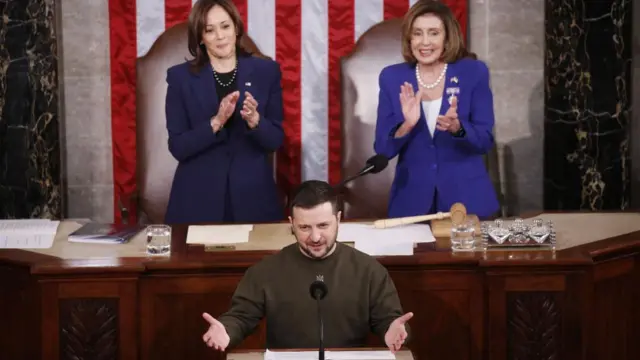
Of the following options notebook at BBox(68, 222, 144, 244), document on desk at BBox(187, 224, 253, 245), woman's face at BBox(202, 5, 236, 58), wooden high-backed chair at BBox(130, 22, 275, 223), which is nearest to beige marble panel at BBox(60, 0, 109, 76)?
wooden high-backed chair at BBox(130, 22, 275, 223)

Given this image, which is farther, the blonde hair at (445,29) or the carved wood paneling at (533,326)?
the blonde hair at (445,29)

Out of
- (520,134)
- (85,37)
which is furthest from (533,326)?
(85,37)

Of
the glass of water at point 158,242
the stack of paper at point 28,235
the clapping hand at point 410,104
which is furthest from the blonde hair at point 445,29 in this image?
the stack of paper at point 28,235

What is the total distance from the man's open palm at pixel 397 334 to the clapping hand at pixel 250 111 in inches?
77.0

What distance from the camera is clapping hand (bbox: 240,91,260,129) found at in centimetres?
536

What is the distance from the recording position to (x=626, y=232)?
16.5 ft

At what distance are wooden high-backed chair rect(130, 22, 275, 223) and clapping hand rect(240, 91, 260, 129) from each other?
78cm

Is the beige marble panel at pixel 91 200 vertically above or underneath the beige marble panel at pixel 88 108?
underneath

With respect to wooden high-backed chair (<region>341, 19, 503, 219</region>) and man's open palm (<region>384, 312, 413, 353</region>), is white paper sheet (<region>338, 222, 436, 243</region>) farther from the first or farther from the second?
wooden high-backed chair (<region>341, 19, 503, 219</region>)

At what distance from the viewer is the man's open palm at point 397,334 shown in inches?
142

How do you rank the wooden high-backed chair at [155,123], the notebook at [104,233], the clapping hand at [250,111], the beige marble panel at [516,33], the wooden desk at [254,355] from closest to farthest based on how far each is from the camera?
the wooden desk at [254,355] < the notebook at [104,233] < the clapping hand at [250,111] < the wooden high-backed chair at [155,123] < the beige marble panel at [516,33]

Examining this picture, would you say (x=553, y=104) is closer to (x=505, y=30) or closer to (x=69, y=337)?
(x=505, y=30)

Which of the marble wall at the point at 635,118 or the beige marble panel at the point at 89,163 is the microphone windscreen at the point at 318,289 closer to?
the marble wall at the point at 635,118

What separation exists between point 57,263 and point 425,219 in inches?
61.9
